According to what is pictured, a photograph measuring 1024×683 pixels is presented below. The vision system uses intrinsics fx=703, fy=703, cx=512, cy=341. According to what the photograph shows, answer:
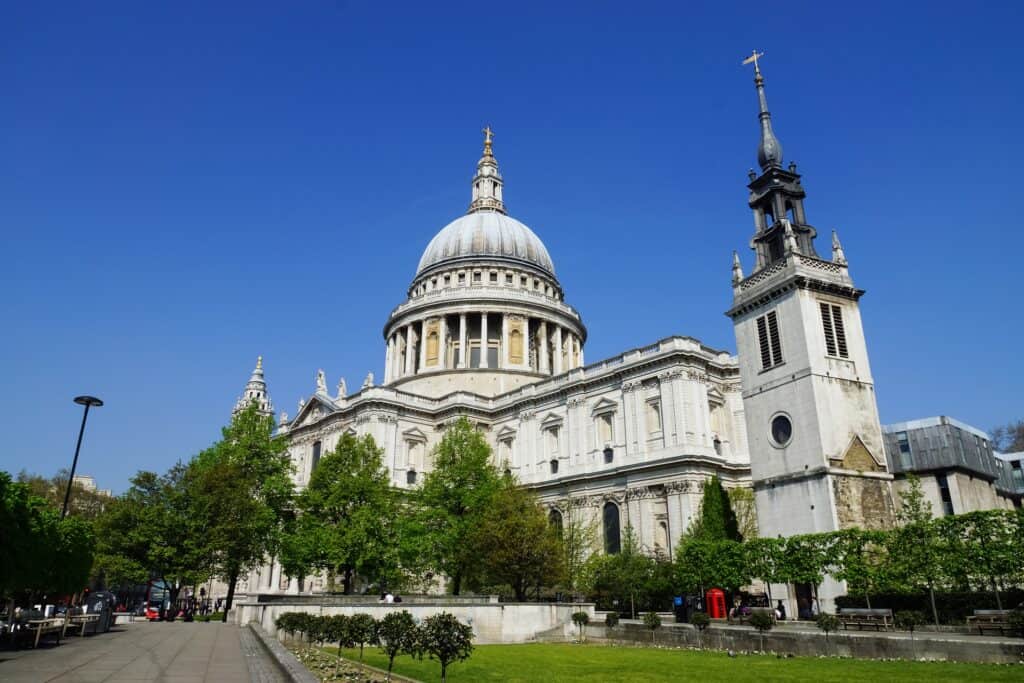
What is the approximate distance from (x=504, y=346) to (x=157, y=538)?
37927 mm

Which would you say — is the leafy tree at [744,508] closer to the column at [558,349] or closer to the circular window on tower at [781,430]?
the circular window on tower at [781,430]

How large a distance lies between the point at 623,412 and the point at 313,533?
2257cm

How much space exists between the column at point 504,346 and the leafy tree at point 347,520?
2651 centimetres

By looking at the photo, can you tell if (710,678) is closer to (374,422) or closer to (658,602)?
(658,602)

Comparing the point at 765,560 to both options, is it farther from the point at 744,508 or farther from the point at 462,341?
the point at 462,341

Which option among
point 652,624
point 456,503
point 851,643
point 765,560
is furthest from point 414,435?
point 851,643

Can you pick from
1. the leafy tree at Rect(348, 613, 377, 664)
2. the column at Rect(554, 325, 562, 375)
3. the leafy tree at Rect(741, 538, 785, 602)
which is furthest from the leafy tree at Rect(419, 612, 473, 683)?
the column at Rect(554, 325, 562, 375)

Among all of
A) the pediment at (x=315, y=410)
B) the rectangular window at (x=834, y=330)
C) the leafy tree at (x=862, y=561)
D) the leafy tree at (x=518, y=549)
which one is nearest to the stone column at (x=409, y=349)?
the pediment at (x=315, y=410)

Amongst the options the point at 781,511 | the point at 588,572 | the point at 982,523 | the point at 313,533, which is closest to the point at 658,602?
the point at 588,572

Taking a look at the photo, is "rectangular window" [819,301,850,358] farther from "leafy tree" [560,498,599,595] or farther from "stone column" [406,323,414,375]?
"stone column" [406,323,414,375]

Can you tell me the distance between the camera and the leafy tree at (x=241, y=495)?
4153 cm

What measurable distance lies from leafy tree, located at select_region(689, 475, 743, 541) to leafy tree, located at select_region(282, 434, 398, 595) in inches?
689

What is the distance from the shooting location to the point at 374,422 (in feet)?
187

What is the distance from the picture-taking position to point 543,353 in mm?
72750
